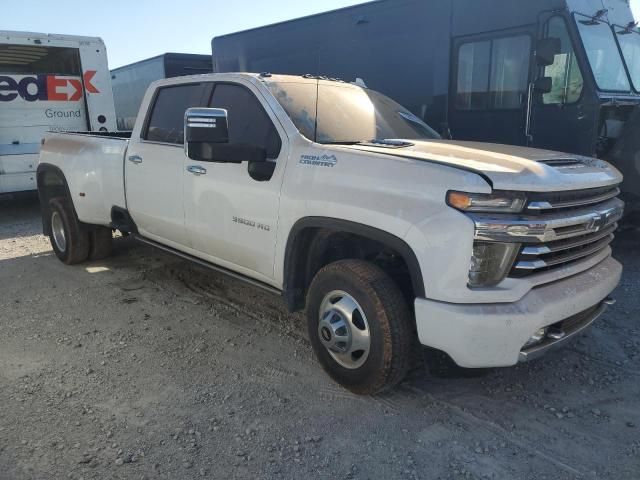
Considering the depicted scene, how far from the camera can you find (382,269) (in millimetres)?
3338

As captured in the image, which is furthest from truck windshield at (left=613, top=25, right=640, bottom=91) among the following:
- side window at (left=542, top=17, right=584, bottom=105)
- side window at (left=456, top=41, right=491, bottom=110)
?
side window at (left=456, top=41, right=491, bottom=110)

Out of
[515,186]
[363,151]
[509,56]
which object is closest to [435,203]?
[515,186]

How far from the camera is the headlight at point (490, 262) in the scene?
107 inches

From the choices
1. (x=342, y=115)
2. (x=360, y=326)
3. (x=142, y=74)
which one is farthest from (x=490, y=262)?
(x=142, y=74)

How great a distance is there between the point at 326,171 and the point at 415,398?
4.86 feet

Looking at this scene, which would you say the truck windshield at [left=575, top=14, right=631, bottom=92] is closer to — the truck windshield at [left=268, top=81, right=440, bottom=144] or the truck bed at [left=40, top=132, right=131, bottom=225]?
the truck windshield at [left=268, top=81, right=440, bottom=144]

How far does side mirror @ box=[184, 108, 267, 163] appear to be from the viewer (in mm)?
3369

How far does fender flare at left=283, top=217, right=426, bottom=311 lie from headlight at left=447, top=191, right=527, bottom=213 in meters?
0.35

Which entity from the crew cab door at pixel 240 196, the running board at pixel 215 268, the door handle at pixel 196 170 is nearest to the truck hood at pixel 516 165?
the crew cab door at pixel 240 196

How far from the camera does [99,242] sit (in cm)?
625

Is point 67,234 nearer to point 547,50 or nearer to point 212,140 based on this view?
point 212,140

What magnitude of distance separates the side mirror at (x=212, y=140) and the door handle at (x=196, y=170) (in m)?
0.52

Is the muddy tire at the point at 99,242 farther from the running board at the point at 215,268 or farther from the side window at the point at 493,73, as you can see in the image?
the side window at the point at 493,73

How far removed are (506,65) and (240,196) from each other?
4.43 m
